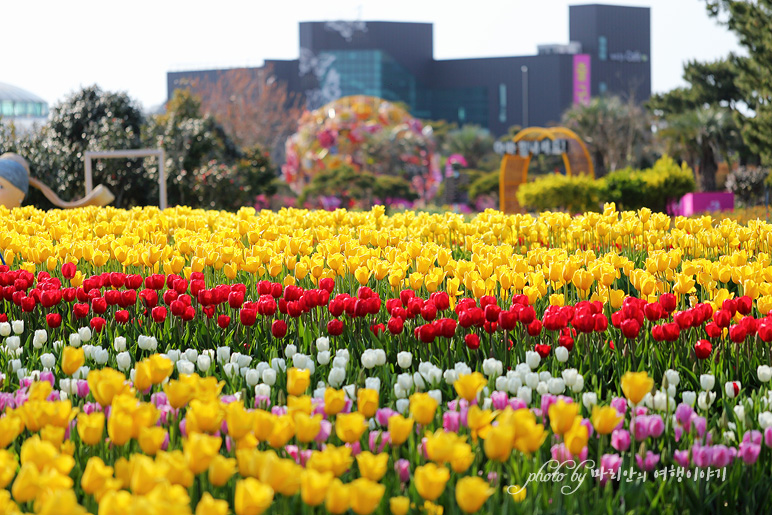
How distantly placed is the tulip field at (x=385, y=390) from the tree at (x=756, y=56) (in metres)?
20.6

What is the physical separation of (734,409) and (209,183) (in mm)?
19730

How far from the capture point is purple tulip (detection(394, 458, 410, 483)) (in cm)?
243

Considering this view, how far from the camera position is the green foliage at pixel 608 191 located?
21734 millimetres

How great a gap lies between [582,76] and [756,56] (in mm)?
57522

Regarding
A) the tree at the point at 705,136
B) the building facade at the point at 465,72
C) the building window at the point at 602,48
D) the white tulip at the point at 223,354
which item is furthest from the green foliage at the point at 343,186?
the building window at the point at 602,48

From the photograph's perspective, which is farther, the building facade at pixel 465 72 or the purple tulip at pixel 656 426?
the building facade at pixel 465 72

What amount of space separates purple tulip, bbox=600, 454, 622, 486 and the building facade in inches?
3031

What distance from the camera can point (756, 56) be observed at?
25172 mm

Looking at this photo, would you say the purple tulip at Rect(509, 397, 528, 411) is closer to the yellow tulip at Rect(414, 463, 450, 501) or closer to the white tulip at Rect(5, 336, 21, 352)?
the yellow tulip at Rect(414, 463, 450, 501)

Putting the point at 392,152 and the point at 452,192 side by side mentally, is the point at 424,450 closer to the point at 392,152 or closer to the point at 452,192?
the point at 452,192

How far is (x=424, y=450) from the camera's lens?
2.56 meters

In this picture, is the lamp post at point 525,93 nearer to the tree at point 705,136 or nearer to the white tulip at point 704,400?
the tree at point 705,136

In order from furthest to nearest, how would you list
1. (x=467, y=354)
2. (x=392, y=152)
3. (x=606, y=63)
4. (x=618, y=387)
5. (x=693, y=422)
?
(x=606, y=63) < (x=392, y=152) < (x=467, y=354) < (x=618, y=387) < (x=693, y=422)

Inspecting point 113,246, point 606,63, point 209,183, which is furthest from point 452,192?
point 606,63
